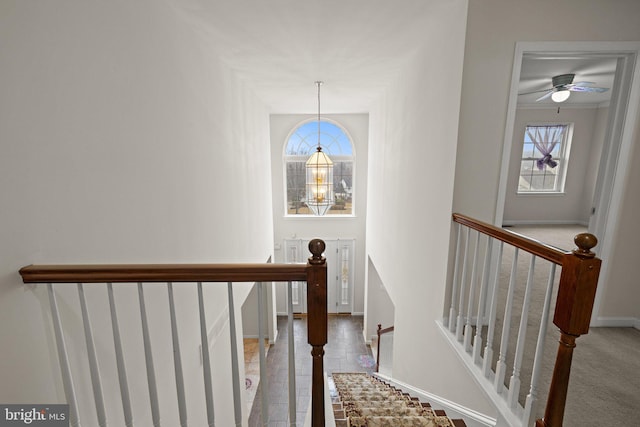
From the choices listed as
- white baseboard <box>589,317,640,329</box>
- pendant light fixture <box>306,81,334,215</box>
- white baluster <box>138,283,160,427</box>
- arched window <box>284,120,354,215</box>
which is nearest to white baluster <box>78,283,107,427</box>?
white baluster <box>138,283,160,427</box>

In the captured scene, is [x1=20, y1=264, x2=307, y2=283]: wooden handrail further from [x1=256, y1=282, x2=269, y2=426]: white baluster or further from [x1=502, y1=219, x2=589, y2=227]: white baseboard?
[x1=502, y1=219, x2=589, y2=227]: white baseboard

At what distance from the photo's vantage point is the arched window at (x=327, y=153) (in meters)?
6.53

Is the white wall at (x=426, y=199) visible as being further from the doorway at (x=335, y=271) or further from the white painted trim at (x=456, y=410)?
the doorway at (x=335, y=271)

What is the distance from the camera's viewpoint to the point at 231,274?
1.11m

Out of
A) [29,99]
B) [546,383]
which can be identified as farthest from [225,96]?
[546,383]

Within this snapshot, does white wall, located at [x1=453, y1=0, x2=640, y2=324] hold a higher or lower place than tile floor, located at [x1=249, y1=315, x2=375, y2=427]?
higher

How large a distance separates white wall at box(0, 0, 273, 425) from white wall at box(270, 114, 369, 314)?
3.85 meters

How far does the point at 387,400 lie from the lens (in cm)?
233

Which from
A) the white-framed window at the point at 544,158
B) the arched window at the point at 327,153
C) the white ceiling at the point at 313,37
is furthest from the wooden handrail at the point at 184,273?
the white-framed window at the point at 544,158

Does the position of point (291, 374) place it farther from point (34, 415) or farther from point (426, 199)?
point (426, 199)

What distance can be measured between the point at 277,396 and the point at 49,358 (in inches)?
170

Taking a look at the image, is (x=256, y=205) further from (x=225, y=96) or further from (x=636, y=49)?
(x=636, y=49)

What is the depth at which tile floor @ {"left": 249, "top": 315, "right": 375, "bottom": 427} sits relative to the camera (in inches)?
174

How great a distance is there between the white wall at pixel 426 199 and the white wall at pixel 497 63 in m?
0.08
